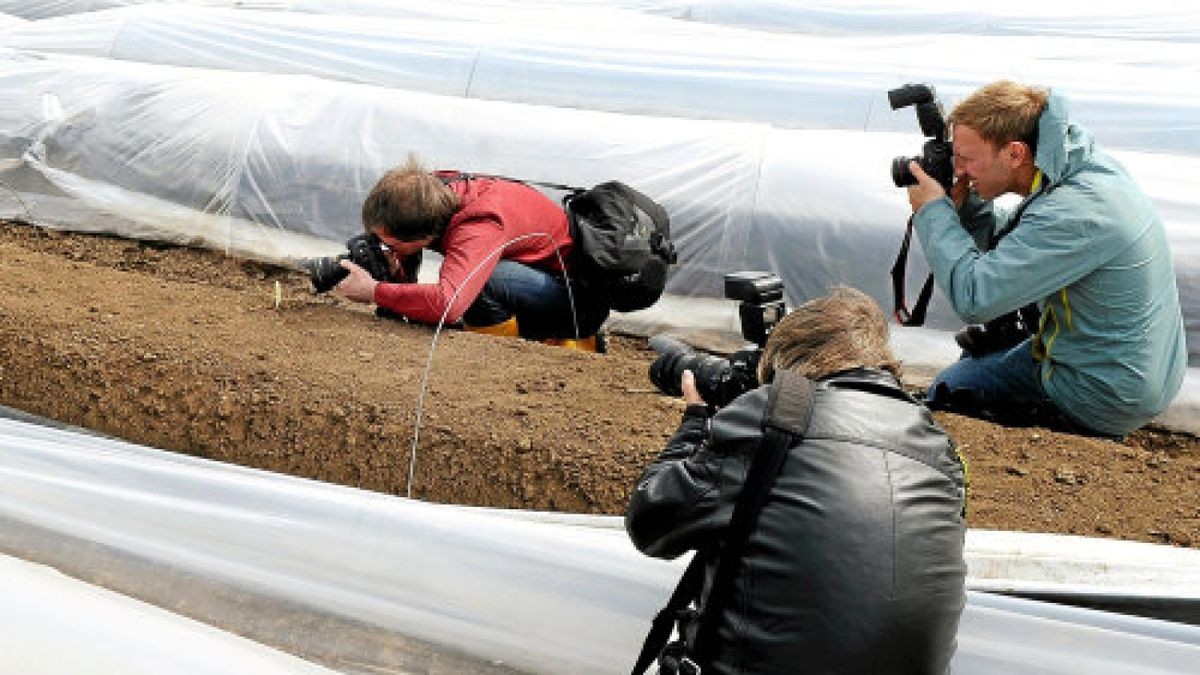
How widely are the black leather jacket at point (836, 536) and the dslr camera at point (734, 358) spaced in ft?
1.42

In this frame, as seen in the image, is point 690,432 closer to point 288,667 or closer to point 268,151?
point 288,667

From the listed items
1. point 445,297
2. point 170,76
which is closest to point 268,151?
point 170,76

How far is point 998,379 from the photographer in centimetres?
418

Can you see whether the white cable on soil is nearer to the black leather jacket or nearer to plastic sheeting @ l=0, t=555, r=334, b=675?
plastic sheeting @ l=0, t=555, r=334, b=675

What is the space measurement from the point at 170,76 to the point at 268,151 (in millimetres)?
753

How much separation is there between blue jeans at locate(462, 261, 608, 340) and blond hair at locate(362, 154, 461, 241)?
0.94ft

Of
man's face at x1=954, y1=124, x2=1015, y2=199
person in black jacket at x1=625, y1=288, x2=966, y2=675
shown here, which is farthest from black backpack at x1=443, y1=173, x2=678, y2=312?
person in black jacket at x1=625, y1=288, x2=966, y2=675

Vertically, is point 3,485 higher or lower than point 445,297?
lower

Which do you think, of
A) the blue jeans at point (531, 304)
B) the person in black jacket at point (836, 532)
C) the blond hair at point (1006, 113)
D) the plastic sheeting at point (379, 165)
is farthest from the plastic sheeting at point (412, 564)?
the plastic sheeting at point (379, 165)

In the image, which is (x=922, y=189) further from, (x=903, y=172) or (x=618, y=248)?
(x=618, y=248)

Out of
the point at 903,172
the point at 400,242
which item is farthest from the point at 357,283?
the point at 903,172

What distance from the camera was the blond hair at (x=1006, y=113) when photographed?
143 inches

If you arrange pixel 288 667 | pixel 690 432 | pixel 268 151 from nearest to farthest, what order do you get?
pixel 690 432, pixel 288 667, pixel 268 151

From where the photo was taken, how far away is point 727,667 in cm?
232
